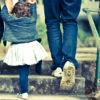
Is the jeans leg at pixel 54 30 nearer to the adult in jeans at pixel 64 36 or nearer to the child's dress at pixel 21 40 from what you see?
the adult in jeans at pixel 64 36

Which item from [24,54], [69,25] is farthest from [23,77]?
[69,25]

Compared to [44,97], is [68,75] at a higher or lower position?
higher

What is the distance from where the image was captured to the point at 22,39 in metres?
2.92

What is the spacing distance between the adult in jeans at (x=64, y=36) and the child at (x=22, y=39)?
0.56 ft

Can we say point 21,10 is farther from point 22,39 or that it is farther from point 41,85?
point 41,85

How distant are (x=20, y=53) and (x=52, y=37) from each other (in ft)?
1.26

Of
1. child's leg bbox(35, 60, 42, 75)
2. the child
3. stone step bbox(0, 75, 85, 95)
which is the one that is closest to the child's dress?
the child

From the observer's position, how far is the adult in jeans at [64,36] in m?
2.84

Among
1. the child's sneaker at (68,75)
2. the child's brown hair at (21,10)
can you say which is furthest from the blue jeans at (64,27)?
the child's brown hair at (21,10)

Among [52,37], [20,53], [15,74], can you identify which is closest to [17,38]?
[20,53]

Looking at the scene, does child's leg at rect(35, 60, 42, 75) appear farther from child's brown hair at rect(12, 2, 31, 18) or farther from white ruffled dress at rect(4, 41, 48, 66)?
child's brown hair at rect(12, 2, 31, 18)

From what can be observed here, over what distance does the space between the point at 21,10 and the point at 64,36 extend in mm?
506

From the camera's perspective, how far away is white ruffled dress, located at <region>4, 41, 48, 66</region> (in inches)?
114

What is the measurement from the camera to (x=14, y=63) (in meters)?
2.92
